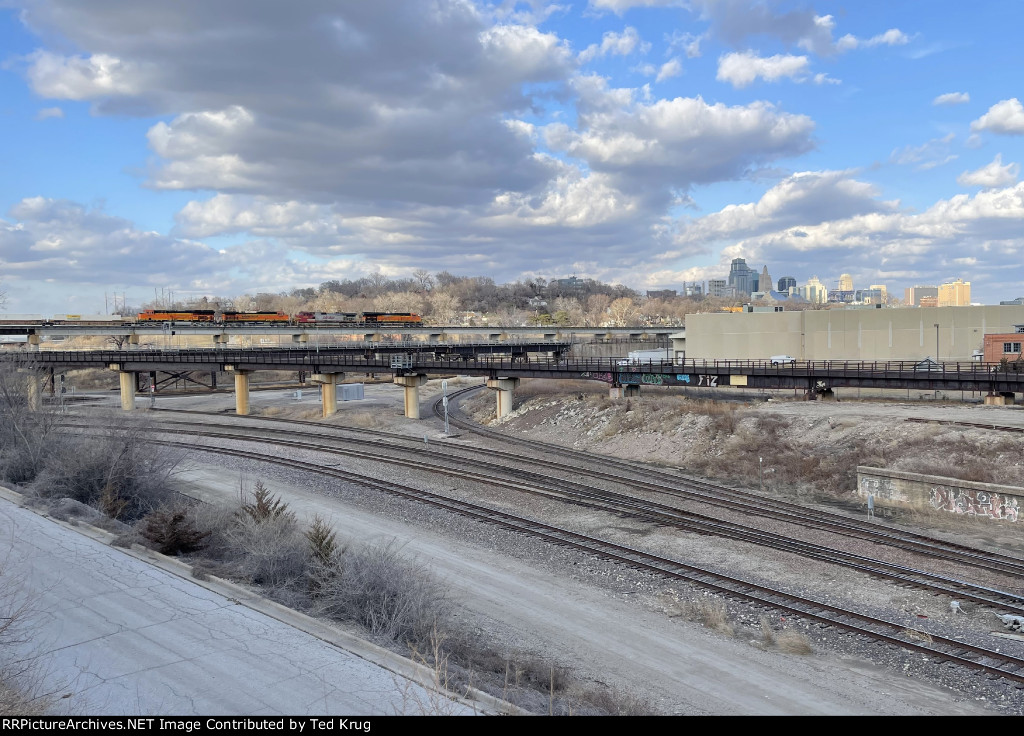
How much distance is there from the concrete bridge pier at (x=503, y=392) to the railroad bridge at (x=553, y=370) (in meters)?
0.08

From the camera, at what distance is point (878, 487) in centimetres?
2795

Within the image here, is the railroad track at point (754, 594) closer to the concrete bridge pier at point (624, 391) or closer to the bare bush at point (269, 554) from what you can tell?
the bare bush at point (269, 554)

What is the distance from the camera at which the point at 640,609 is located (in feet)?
54.1

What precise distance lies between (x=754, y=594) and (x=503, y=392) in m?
37.6

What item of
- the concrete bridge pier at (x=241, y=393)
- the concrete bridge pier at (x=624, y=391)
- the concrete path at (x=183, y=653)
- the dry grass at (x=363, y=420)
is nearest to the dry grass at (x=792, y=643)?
the concrete path at (x=183, y=653)

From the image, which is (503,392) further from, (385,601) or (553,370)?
(385,601)

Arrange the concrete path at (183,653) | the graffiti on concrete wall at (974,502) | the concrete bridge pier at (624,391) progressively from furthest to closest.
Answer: the concrete bridge pier at (624,391)
the graffiti on concrete wall at (974,502)
the concrete path at (183,653)

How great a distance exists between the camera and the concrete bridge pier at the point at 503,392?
5353 cm

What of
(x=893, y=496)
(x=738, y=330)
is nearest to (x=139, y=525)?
(x=893, y=496)

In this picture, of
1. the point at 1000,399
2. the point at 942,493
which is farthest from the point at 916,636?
the point at 1000,399

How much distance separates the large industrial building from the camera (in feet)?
199

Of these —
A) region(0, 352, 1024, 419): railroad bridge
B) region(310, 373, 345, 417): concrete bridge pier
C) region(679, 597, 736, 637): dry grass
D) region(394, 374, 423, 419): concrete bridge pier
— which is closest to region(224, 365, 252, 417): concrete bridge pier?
region(0, 352, 1024, 419): railroad bridge
